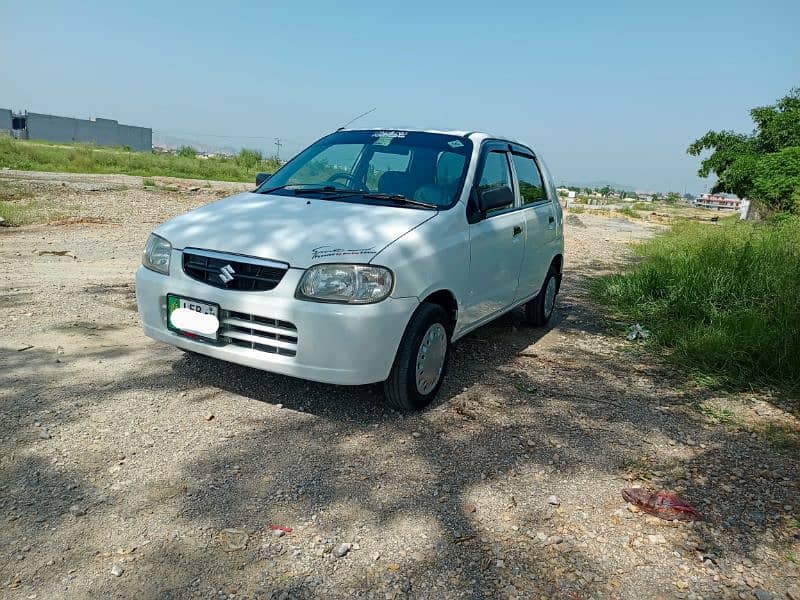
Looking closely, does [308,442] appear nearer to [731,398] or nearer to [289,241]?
[289,241]

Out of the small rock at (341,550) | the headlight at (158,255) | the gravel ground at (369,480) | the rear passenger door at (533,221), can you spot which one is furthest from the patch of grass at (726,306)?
the headlight at (158,255)

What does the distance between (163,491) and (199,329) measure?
0.98 meters

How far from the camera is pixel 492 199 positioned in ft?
13.2

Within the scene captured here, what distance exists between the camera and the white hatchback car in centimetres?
320

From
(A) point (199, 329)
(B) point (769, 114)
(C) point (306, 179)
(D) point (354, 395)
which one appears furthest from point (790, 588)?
(B) point (769, 114)

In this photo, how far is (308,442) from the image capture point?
3.27 meters

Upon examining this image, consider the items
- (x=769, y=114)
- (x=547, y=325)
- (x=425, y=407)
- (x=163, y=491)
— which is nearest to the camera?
(x=163, y=491)

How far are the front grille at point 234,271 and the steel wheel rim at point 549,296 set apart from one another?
3344 mm

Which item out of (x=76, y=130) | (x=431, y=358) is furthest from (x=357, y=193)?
(x=76, y=130)

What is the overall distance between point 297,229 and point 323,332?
2.27ft

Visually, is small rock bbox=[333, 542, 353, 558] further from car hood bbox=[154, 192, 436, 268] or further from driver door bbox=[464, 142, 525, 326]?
driver door bbox=[464, 142, 525, 326]

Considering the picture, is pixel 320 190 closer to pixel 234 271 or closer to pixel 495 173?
pixel 234 271

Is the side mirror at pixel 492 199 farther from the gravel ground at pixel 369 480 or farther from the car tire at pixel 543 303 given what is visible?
the car tire at pixel 543 303

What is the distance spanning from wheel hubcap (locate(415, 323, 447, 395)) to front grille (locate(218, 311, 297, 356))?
77 centimetres
